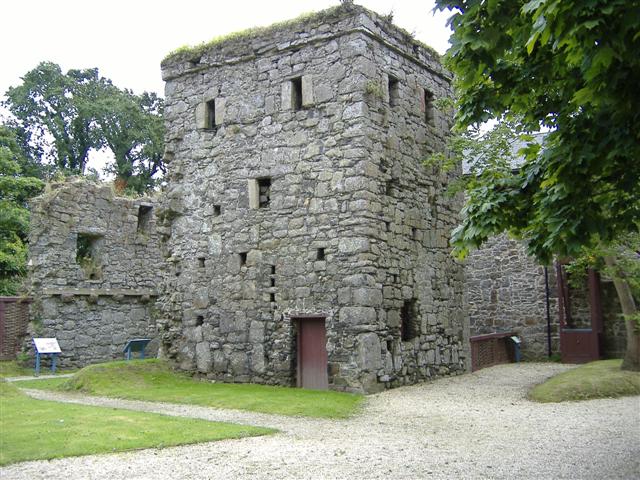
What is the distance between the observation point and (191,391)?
11781 millimetres

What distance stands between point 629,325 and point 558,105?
27.1 ft

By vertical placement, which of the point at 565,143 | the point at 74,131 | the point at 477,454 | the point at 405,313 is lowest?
the point at 477,454

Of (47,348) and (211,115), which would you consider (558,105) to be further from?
(47,348)

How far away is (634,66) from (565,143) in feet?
3.25

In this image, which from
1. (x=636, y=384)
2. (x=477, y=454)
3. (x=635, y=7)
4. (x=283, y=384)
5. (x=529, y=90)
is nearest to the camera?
(x=635, y=7)

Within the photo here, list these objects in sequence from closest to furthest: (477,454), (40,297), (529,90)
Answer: (529,90) < (477,454) < (40,297)

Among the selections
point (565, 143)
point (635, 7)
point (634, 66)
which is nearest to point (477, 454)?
point (565, 143)

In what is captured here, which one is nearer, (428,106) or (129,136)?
(428,106)

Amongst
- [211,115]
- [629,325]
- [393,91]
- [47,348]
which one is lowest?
[47,348]

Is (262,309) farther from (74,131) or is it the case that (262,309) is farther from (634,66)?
(74,131)

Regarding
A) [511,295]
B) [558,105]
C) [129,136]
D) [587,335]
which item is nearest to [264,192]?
[558,105]

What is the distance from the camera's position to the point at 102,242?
1873 centimetres

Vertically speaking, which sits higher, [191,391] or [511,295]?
[511,295]

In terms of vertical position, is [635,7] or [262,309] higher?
[635,7]
